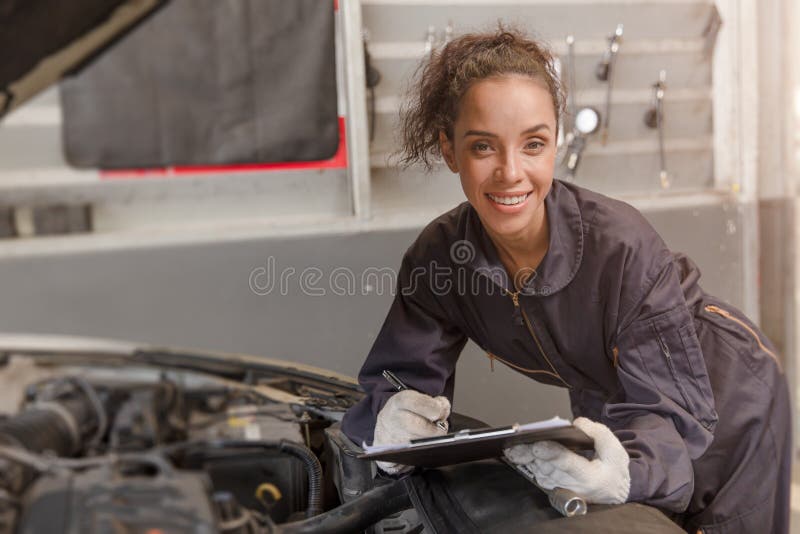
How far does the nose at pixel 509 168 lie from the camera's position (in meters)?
0.91

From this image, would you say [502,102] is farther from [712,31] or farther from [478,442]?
[712,31]

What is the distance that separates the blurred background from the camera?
0.72m

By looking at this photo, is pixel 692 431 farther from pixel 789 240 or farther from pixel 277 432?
pixel 789 240

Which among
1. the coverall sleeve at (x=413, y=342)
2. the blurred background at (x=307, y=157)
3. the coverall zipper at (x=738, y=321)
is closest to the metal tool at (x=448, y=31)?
the blurred background at (x=307, y=157)

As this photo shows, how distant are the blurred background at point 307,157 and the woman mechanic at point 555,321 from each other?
0.05 meters

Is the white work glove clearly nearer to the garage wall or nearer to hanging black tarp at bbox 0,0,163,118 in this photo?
the garage wall

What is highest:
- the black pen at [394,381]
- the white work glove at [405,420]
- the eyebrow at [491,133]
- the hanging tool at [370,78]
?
the hanging tool at [370,78]

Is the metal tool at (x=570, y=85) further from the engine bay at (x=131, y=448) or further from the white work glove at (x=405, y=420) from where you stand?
the engine bay at (x=131, y=448)

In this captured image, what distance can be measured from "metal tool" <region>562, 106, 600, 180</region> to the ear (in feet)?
0.72

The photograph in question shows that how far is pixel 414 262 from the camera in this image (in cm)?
103

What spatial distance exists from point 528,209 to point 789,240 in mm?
791

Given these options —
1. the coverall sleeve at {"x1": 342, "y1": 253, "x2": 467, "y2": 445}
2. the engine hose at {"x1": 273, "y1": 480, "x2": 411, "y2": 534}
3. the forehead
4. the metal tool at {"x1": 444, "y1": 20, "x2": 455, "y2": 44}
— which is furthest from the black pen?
the metal tool at {"x1": 444, "y1": 20, "x2": 455, "y2": 44}

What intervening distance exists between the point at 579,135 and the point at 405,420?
50 cm

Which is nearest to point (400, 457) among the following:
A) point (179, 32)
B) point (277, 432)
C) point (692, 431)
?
point (277, 432)
